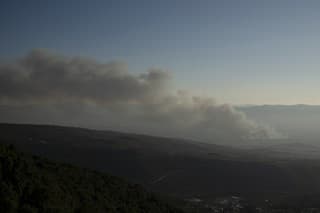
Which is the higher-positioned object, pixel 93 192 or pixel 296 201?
pixel 93 192

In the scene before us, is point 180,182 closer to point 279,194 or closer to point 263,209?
point 279,194

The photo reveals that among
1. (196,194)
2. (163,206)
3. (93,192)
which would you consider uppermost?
(93,192)

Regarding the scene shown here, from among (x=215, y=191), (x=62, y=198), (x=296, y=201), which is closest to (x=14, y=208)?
(x=62, y=198)

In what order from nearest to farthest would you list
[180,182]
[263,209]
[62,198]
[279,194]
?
[62,198] → [263,209] → [279,194] → [180,182]

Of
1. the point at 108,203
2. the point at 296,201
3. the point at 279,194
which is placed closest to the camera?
the point at 108,203

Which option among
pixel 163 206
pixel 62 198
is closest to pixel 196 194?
pixel 163 206

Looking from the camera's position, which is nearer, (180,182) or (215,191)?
(215,191)
